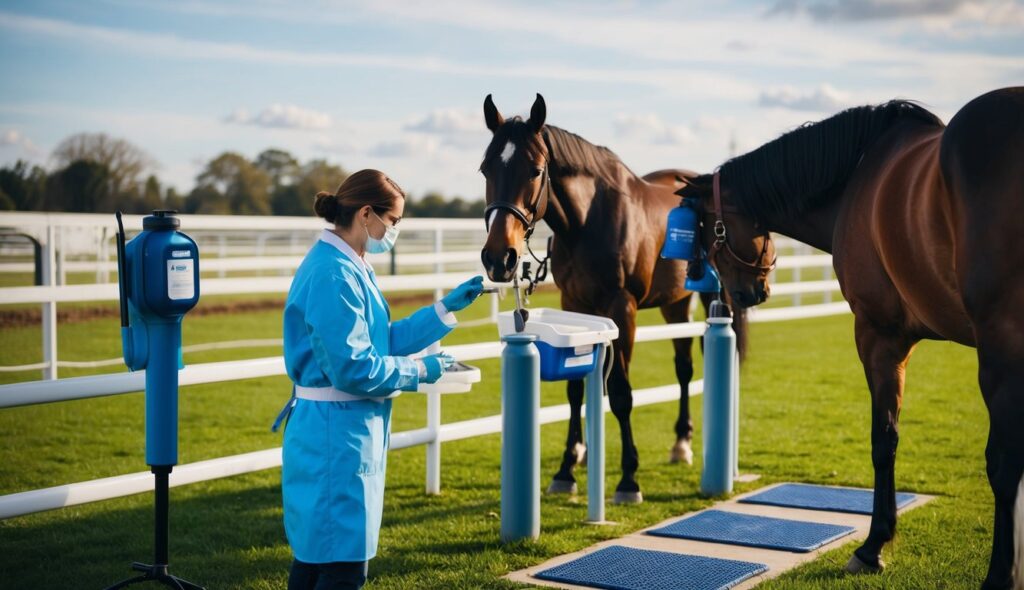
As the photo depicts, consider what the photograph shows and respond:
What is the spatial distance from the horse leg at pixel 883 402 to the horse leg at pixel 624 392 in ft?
5.00

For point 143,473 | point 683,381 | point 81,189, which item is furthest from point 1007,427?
point 81,189

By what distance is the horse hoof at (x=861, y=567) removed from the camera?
4.09 m

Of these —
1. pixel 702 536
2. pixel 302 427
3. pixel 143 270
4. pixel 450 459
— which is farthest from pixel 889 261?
pixel 450 459

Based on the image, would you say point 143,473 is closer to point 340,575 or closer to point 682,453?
point 340,575

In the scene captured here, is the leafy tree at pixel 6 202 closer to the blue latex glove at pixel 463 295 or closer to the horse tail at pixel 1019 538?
the blue latex glove at pixel 463 295

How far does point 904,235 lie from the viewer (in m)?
3.72

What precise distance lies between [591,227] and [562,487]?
60.7 inches

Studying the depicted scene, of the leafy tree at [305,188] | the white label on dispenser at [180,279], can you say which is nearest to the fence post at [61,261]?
the white label on dispenser at [180,279]

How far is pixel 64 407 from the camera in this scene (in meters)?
8.38

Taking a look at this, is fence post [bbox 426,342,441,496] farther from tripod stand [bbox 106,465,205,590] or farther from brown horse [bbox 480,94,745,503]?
tripod stand [bbox 106,465,205,590]

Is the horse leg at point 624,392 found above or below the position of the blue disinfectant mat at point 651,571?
above

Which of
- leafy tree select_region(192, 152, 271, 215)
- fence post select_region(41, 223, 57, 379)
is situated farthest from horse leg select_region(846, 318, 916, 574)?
leafy tree select_region(192, 152, 271, 215)

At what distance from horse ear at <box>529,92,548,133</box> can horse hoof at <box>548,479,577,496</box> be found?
209cm

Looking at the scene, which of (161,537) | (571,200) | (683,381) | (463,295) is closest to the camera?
(463,295)
